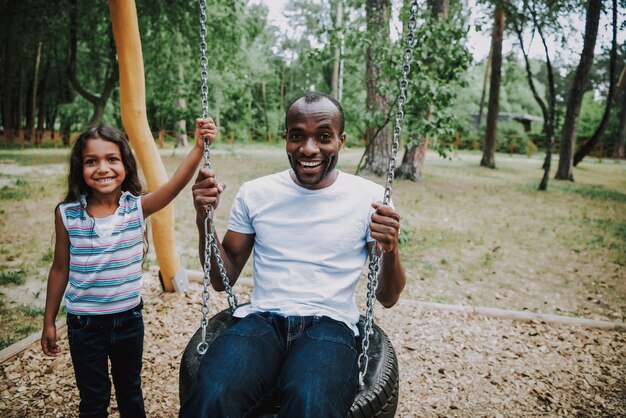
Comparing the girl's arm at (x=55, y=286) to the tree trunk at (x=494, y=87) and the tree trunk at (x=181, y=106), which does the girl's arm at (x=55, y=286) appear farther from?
the tree trunk at (x=494, y=87)

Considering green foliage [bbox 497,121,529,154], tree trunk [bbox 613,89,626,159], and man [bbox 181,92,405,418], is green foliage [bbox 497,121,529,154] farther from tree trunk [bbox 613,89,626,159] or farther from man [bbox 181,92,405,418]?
man [bbox 181,92,405,418]

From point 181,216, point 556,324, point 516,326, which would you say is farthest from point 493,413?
point 181,216

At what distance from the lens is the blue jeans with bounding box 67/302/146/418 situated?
74.5 inches

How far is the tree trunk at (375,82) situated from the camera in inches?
219

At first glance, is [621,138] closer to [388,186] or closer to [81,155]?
[388,186]

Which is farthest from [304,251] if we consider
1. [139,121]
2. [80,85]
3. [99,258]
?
[80,85]

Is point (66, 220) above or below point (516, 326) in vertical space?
above

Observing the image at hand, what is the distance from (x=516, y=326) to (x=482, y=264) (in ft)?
6.10

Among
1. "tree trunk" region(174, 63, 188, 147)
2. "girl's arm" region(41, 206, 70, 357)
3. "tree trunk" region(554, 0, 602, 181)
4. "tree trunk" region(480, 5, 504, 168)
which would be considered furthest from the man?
"tree trunk" region(480, 5, 504, 168)

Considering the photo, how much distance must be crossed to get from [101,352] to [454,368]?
244cm

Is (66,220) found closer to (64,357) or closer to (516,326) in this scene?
(64,357)

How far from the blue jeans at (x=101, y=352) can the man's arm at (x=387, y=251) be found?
1204 mm

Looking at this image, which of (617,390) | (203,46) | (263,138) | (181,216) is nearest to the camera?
(203,46)

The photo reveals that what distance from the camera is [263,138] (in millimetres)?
33281
